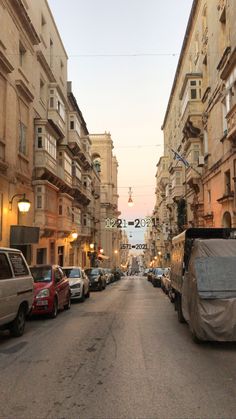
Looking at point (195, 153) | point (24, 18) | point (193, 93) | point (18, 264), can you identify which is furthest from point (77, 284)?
point (193, 93)

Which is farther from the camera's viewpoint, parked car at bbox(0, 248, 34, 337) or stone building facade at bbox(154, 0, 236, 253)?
stone building facade at bbox(154, 0, 236, 253)

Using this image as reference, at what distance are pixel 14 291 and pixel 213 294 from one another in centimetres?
443

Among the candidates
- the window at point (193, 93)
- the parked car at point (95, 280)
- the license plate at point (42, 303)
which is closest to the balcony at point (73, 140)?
the window at point (193, 93)

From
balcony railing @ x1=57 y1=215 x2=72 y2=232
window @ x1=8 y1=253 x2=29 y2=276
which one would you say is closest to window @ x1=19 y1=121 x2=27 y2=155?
balcony railing @ x1=57 y1=215 x2=72 y2=232

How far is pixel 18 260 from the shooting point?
36.1 feet

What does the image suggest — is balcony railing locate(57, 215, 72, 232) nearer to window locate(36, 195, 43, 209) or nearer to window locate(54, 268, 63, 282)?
window locate(36, 195, 43, 209)

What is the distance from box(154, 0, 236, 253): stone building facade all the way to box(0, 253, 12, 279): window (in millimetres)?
15079

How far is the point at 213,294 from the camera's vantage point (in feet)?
28.9

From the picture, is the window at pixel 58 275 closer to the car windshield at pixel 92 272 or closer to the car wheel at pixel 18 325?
the car wheel at pixel 18 325

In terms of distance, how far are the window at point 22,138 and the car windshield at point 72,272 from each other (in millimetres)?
7314

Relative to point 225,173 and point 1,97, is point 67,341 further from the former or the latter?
point 225,173

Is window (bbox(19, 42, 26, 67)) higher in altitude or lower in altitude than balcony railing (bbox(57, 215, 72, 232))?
higher

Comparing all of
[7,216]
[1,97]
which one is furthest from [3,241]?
[1,97]

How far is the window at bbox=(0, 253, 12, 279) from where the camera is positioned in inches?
381
